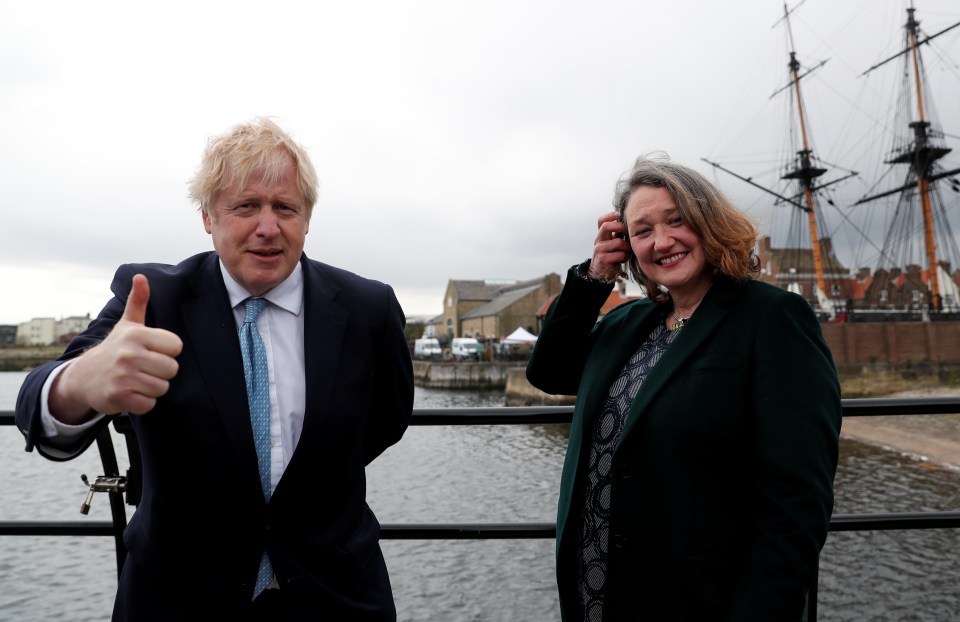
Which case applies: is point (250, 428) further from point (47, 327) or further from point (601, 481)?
point (47, 327)

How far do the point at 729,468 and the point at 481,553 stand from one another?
10139mm

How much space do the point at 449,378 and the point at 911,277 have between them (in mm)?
39194

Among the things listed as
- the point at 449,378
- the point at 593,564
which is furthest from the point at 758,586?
the point at 449,378

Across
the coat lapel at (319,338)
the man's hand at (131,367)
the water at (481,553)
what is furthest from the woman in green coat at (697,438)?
the water at (481,553)

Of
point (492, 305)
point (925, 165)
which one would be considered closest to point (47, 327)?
point (492, 305)

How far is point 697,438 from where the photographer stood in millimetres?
1604

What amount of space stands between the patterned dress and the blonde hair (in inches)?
39.4

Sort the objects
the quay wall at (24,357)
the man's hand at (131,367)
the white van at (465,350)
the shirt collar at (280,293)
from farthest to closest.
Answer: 1. the quay wall at (24,357)
2. the white van at (465,350)
3. the shirt collar at (280,293)
4. the man's hand at (131,367)

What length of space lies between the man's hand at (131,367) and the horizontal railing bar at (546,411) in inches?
47.4

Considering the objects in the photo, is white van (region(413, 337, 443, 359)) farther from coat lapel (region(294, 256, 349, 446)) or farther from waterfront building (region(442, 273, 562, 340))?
coat lapel (region(294, 256, 349, 446))

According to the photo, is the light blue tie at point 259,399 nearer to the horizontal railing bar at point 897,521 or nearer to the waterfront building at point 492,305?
the horizontal railing bar at point 897,521

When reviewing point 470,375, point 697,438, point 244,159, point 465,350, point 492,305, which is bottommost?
point 470,375

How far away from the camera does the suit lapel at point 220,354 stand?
1508 mm

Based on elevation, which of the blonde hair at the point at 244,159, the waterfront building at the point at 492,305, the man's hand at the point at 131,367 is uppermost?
the waterfront building at the point at 492,305
